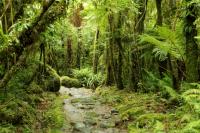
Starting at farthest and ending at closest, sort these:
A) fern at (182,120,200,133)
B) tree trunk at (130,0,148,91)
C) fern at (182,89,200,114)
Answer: tree trunk at (130,0,148,91) → fern at (182,89,200,114) → fern at (182,120,200,133)

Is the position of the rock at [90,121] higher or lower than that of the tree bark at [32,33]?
lower


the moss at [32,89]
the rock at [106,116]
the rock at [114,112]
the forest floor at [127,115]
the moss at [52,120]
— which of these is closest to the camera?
the forest floor at [127,115]

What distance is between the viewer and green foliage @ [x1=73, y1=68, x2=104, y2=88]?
18597mm

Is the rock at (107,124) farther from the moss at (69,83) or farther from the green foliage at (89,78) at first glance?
the moss at (69,83)

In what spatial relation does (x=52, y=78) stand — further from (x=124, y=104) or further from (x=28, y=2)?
(x=28, y=2)

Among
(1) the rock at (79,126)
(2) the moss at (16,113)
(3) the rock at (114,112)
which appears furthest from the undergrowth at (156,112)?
(2) the moss at (16,113)

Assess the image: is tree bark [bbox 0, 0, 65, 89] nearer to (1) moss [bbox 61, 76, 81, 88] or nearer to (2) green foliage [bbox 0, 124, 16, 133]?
(2) green foliage [bbox 0, 124, 16, 133]

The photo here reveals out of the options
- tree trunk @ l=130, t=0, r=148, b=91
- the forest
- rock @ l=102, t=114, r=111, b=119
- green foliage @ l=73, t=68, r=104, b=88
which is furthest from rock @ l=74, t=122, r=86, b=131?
green foliage @ l=73, t=68, r=104, b=88

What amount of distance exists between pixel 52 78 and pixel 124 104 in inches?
204

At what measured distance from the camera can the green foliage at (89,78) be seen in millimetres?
18597

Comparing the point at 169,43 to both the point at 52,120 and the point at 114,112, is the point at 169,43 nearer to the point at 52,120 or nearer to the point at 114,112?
the point at 114,112

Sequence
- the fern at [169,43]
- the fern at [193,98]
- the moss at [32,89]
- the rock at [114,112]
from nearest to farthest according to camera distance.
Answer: the fern at [193,98] < the fern at [169,43] < the rock at [114,112] < the moss at [32,89]

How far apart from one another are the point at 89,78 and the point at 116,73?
18.5 feet

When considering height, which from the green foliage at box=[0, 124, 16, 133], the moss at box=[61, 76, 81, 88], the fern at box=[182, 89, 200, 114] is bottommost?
the moss at box=[61, 76, 81, 88]
